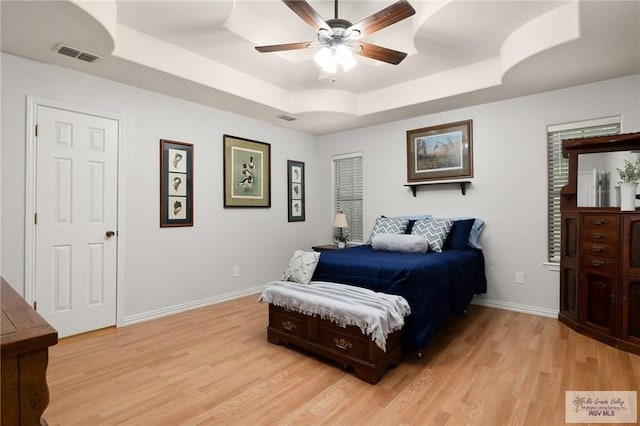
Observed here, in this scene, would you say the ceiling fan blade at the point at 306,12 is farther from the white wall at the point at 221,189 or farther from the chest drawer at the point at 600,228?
the chest drawer at the point at 600,228

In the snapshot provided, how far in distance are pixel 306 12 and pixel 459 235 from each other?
2799 millimetres

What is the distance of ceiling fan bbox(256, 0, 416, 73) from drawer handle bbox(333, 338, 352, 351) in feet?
7.11

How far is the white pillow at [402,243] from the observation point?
339 cm

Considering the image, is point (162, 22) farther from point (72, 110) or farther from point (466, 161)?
point (466, 161)

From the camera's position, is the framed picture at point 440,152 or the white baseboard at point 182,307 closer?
the white baseboard at point 182,307

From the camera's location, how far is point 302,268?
117 inches

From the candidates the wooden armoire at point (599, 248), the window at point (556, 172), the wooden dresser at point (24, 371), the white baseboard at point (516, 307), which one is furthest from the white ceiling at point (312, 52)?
the white baseboard at point (516, 307)

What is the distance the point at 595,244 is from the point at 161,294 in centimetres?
425

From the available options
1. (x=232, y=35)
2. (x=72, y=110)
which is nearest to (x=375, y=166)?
(x=232, y=35)

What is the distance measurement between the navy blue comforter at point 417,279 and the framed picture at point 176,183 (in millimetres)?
1751

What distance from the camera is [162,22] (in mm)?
2729

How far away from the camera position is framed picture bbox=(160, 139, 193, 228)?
361 centimetres

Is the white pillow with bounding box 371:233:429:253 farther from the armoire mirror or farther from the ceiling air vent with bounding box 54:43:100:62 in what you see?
the ceiling air vent with bounding box 54:43:100:62

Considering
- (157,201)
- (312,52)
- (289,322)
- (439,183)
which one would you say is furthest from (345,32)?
(157,201)
